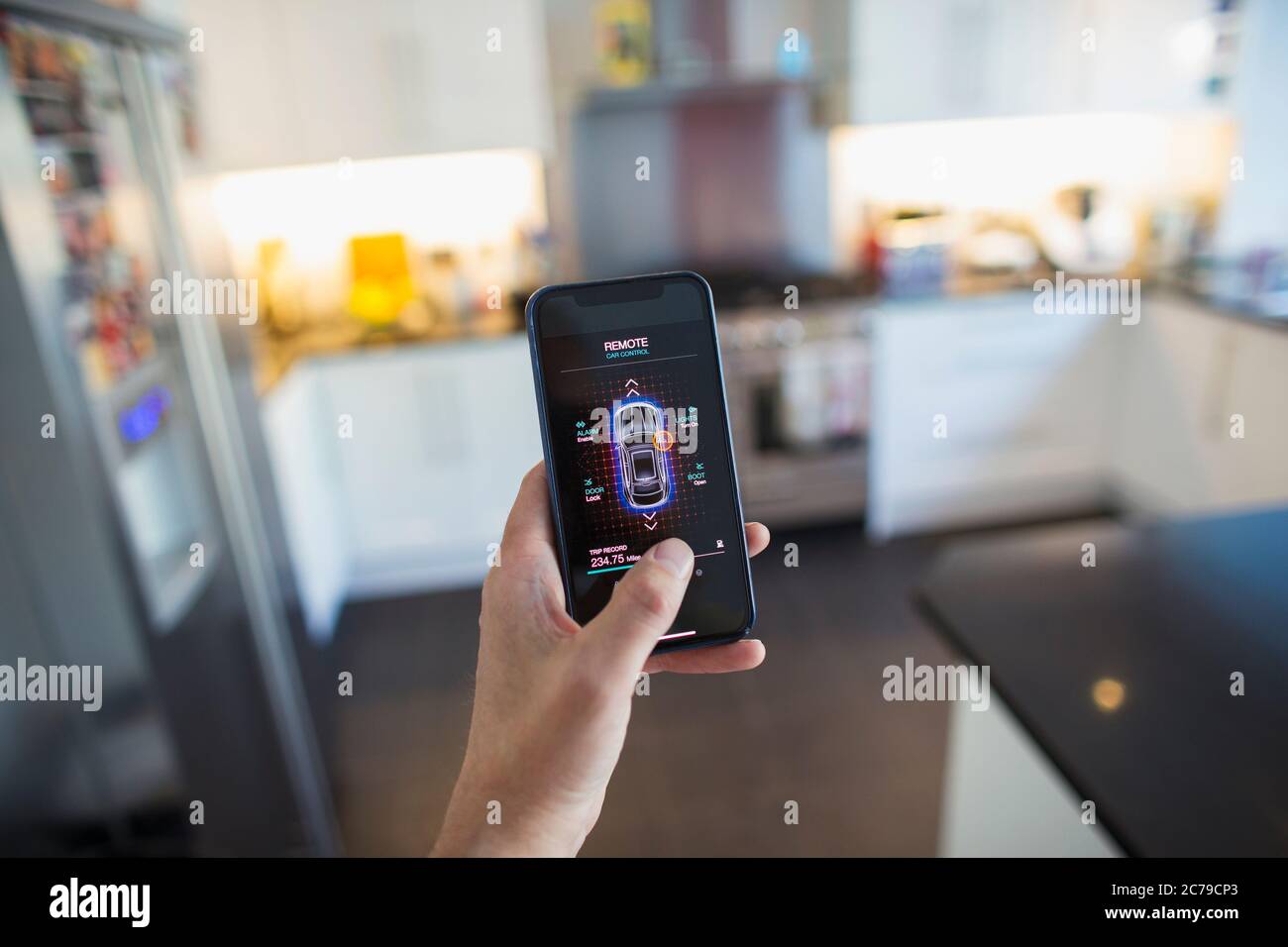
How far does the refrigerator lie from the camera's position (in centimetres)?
64

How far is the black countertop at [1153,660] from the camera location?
46 cm

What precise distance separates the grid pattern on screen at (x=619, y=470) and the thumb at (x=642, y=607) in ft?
0.04

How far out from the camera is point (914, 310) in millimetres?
2096

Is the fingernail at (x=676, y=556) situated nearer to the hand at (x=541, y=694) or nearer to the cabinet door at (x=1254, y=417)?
the hand at (x=541, y=694)

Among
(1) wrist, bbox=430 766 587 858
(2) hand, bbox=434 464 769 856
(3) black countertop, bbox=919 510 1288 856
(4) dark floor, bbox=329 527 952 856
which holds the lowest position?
(4) dark floor, bbox=329 527 952 856

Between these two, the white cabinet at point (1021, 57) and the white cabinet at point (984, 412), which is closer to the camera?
the white cabinet at point (1021, 57)

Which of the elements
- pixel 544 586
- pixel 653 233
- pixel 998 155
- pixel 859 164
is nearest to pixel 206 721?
pixel 544 586

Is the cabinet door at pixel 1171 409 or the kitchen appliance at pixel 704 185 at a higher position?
the kitchen appliance at pixel 704 185

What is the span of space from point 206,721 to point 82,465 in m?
0.39

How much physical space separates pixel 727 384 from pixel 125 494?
615 mm

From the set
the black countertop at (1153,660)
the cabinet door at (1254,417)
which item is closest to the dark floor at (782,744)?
the black countertop at (1153,660)

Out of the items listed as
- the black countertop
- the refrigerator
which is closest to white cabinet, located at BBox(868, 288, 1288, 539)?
the black countertop

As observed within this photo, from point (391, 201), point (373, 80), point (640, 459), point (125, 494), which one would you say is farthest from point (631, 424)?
point (391, 201)

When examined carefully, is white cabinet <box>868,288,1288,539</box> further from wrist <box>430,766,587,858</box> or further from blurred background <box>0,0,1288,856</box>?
wrist <box>430,766,587,858</box>
